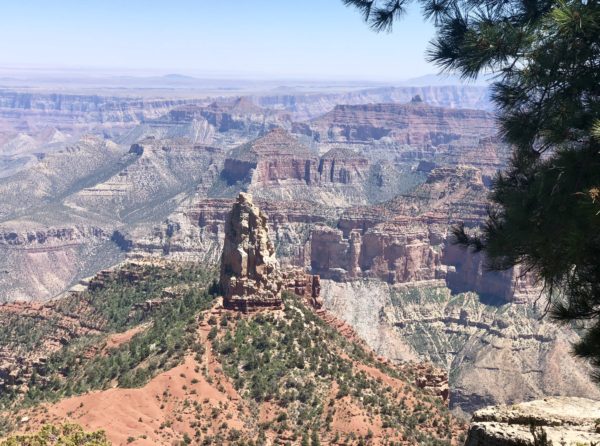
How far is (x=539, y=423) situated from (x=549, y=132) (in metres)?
6.94

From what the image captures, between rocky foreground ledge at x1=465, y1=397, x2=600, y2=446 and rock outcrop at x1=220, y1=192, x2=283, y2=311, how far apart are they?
4953 cm

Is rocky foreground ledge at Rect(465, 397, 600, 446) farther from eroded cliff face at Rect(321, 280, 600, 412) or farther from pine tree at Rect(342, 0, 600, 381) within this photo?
eroded cliff face at Rect(321, 280, 600, 412)

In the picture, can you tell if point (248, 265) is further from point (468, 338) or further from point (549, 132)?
point (468, 338)

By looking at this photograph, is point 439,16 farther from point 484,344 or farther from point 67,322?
point 484,344

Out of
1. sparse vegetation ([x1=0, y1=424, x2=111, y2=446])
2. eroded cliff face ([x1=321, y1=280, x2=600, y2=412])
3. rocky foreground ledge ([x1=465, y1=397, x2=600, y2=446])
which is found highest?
rocky foreground ledge ([x1=465, y1=397, x2=600, y2=446])

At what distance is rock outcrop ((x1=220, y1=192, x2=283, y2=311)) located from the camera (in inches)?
2744

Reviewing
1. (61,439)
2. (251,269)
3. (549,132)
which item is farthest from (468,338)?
(549,132)

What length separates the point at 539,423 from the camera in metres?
18.9

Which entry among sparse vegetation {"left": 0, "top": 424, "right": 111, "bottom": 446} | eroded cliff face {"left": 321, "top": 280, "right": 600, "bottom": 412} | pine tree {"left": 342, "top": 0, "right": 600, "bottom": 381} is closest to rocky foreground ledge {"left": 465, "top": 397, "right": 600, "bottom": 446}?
pine tree {"left": 342, "top": 0, "right": 600, "bottom": 381}

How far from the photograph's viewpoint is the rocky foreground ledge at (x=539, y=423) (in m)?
17.5

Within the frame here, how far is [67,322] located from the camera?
8600 centimetres

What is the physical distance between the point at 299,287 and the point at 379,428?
2867cm

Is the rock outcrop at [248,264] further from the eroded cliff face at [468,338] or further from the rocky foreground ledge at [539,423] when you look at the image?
the eroded cliff face at [468,338]

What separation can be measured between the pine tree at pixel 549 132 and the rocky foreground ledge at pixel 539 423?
1.30m
